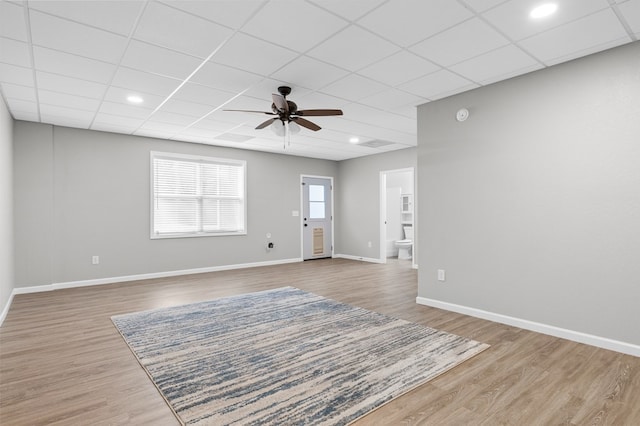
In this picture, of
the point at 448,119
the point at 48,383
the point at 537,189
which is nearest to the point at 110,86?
the point at 48,383

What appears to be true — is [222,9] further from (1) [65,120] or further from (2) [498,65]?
(1) [65,120]

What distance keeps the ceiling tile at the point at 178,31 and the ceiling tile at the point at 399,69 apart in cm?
140

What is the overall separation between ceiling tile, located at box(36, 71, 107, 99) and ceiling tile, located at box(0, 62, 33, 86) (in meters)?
0.08

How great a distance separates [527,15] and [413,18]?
798 mm

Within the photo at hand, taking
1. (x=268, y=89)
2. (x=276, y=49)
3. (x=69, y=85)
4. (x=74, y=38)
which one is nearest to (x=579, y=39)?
(x=276, y=49)

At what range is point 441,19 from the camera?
2396 millimetres

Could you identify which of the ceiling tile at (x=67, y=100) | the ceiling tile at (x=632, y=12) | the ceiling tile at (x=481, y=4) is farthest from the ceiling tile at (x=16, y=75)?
the ceiling tile at (x=632, y=12)

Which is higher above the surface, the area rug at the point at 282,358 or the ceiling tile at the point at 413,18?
the ceiling tile at the point at 413,18

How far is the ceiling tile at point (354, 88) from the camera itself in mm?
3512

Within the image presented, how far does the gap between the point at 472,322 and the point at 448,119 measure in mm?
2333

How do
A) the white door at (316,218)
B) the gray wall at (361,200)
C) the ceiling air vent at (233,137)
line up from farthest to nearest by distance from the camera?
the white door at (316,218) → the gray wall at (361,200) → the ceiling air vent at (233,137)

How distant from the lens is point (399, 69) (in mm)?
3234

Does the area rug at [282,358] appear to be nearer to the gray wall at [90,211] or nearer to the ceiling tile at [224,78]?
the gray wall at [90,211]

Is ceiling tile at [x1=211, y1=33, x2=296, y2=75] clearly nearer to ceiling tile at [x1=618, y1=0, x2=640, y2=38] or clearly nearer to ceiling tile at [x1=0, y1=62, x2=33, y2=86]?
ceiling tile at [x1=0, y1=62, x2=33, y2=86]
